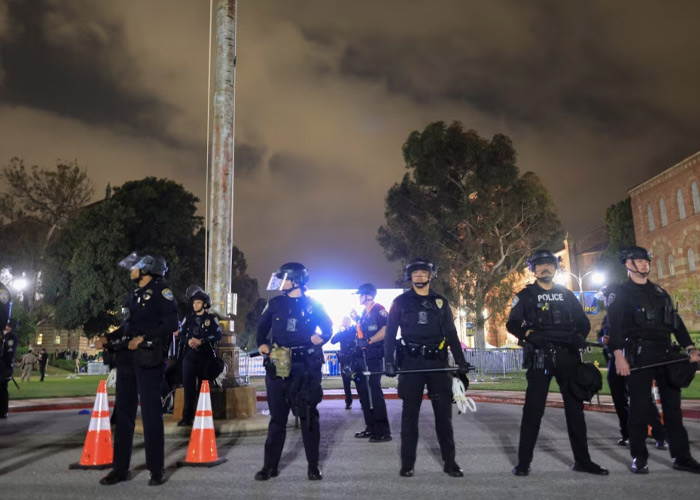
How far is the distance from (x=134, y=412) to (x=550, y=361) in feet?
13.0

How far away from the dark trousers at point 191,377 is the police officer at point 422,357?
3.66 m

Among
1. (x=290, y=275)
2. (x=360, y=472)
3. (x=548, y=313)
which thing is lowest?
(x=360, y=472)

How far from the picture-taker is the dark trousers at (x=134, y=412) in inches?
211

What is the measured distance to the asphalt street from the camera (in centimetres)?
484

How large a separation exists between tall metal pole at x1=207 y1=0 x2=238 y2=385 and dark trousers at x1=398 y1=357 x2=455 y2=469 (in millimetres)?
4457

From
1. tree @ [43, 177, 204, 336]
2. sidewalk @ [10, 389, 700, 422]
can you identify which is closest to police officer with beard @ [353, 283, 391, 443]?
sidewalk @ [10, 389, 700, 422]

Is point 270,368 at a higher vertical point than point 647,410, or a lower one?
higher

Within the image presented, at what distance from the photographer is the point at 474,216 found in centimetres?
3884

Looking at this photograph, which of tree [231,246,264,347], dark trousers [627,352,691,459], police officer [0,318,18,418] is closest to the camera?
dark trousers [627,352,691,459]

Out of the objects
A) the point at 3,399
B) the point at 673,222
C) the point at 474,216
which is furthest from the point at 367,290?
the point at 673,222

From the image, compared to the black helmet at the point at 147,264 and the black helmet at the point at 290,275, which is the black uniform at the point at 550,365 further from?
the black helmet at the point at 147,264

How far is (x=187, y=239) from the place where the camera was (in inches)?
1903

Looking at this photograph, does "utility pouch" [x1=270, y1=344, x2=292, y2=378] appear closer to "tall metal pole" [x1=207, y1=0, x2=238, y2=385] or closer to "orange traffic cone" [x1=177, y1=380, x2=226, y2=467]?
"orange traffic cone" [x1=177, y1=380, x2=226, y2=467]

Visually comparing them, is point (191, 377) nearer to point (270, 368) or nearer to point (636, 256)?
point (270, 368)
